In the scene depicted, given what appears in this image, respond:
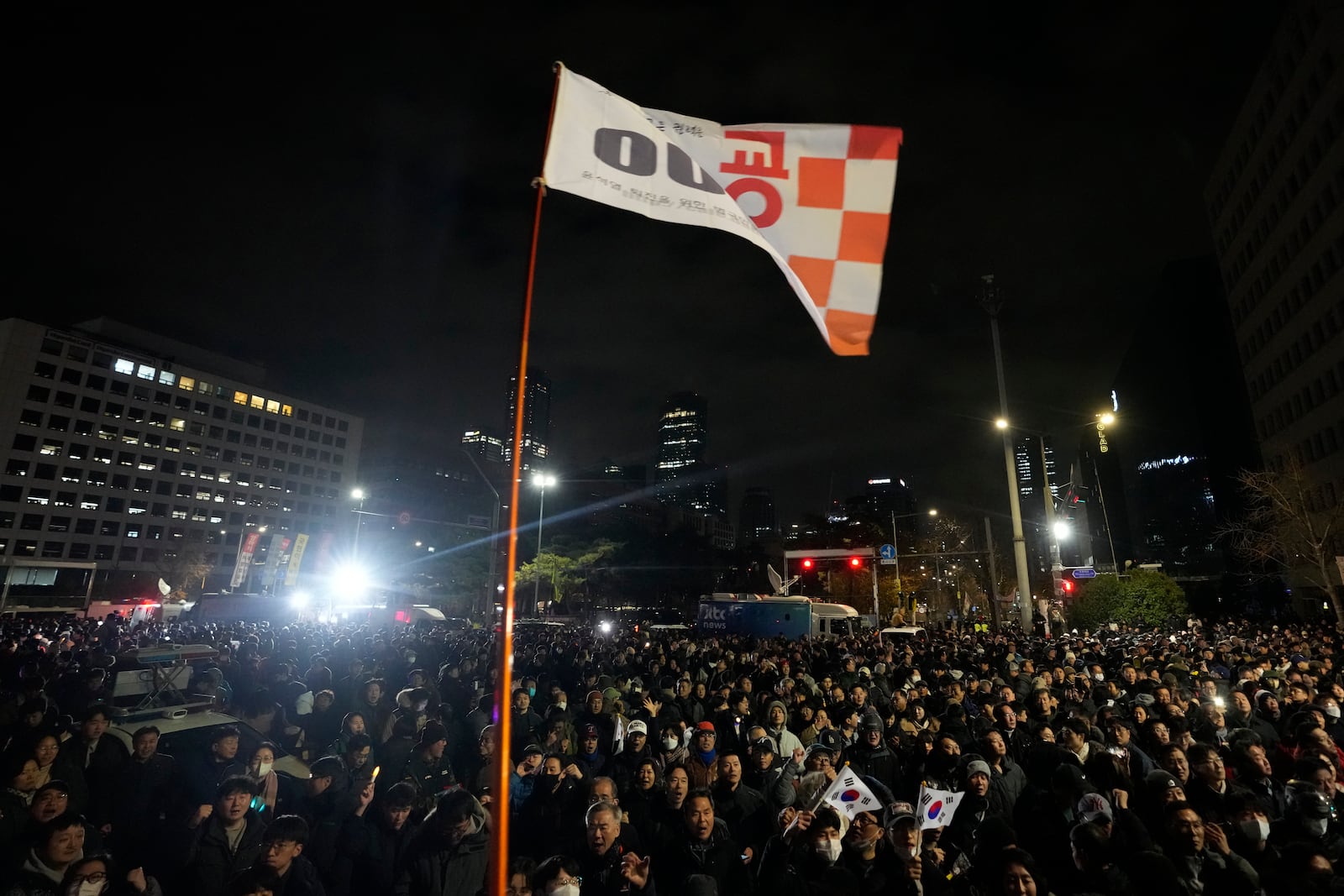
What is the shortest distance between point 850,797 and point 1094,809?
5.93 ft

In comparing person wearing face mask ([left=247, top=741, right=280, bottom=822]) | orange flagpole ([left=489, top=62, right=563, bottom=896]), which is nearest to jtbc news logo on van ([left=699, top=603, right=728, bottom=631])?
person wearing face mask ([left=247, top=741, right=280, bottom=822])

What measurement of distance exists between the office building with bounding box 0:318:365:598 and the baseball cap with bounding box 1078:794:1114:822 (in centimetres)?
6991

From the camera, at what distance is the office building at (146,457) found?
253 ft

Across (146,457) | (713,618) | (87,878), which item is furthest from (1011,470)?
(146,457)

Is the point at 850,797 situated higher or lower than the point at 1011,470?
lower

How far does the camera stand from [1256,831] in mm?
5129

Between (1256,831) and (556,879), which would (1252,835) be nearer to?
(1256,831)

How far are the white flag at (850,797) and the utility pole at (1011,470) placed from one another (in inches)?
849

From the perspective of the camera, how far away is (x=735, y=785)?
21.8 ft

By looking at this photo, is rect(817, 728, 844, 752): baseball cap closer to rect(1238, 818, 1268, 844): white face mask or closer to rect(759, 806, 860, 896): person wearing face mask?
rect(759, 806, 860, 896): person wearing face mask

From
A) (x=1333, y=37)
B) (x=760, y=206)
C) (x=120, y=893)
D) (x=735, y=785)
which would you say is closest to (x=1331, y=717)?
(x=735, y=785)

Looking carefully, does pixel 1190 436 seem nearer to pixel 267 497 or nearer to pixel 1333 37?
pixel 1333 37

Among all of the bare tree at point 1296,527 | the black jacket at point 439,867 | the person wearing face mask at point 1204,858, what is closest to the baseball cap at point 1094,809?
the person wearing face mask at point 1204,858

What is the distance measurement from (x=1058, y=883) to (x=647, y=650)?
1605 cm
